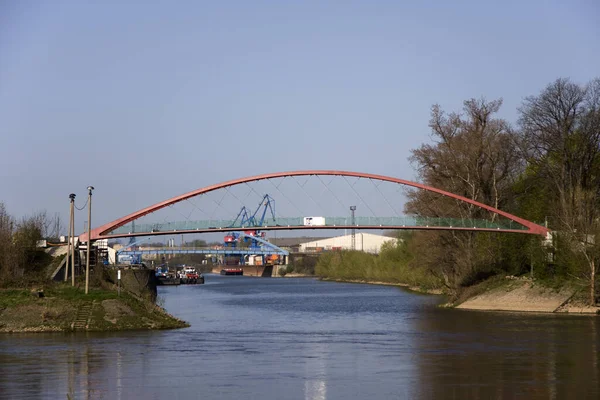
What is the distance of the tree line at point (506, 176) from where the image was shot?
2493 inches

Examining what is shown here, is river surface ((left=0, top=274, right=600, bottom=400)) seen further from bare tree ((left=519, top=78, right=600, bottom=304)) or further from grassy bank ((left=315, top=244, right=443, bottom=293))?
grassy bank ((left=315, top=244, right=443, bottom=293))

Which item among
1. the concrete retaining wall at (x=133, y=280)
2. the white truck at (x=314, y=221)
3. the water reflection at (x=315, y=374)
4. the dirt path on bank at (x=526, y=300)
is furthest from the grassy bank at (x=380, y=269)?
the water reflection at (x=315, y=374)

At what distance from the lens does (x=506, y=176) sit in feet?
226

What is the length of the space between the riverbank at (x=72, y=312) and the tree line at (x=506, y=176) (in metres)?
27.0

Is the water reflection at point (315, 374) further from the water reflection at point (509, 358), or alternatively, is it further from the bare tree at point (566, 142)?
the bare tree at point (566, 142)

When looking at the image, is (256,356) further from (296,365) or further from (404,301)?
(404,301)

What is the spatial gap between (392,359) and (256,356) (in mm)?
4915

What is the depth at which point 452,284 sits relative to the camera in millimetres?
67375

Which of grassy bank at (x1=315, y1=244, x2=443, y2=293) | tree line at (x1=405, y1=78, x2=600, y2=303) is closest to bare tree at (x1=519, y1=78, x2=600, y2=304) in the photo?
tree line at (x1=405, y1=78, x2=600, y2=303)

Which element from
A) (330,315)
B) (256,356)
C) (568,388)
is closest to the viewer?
(568,388)

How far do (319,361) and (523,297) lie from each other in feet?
92.2

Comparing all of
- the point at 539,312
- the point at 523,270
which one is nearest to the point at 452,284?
the point at 523,270

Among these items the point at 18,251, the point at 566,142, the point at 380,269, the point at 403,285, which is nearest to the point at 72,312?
the point at 18,251

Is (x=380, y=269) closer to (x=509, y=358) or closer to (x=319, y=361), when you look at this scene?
(x=509, y=358)
